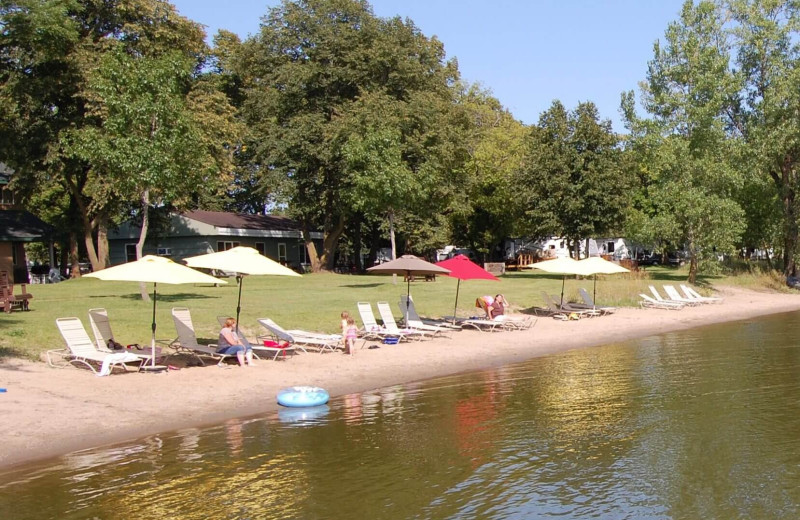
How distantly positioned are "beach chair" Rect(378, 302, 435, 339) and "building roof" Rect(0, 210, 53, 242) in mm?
24347

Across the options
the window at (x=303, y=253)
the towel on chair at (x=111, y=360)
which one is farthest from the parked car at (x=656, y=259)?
the towel on chair at (x=111, y=360)

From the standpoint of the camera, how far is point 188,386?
13.6 meters

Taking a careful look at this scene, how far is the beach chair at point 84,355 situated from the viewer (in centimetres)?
1392

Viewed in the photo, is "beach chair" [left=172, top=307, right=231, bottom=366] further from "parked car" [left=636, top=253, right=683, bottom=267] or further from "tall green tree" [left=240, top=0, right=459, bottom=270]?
"parked car" [left=636, top=253, right=683, bottom=267]

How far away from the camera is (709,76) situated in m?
37.7

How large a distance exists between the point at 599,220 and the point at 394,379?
29.7 meters

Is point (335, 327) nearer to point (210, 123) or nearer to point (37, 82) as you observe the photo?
point (210, 123)

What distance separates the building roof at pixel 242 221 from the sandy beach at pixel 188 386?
32.3 m

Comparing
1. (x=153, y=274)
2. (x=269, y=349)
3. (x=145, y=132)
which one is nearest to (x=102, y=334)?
(x=153, y=274)

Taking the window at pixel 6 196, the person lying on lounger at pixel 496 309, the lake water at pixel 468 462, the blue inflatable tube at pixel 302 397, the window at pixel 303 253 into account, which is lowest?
the lake water at pixel 468 462

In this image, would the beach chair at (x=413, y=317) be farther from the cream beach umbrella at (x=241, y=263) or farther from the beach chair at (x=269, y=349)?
the cream beach umbrella at (x=241, y=263)

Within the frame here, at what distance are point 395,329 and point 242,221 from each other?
36.0m

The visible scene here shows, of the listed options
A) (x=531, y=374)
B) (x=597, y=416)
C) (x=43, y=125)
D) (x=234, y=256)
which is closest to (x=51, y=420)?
(x=234, y=256)

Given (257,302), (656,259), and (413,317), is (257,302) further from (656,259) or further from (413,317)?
(656,259)
